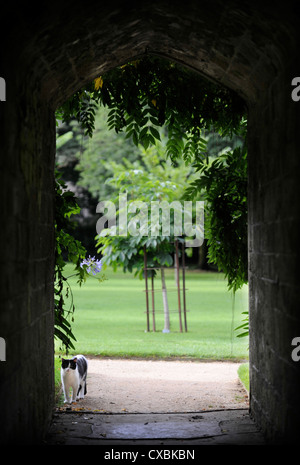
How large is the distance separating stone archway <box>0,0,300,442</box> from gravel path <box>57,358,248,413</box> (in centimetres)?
166

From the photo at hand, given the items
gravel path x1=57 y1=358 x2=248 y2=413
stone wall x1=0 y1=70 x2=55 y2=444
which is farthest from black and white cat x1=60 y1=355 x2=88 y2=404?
stone wall x1=0 y1=70 x2=55 y2=444

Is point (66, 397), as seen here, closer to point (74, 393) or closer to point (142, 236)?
point (74, 393)

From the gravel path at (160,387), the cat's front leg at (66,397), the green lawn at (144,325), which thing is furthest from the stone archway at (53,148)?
the green lawn at (144,325)

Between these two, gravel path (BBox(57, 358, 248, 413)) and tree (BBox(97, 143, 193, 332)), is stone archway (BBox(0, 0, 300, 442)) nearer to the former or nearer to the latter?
gravel path (BBox(57, 358, 248, 413))

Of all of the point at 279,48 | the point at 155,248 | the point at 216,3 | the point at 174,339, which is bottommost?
the point at 174,339

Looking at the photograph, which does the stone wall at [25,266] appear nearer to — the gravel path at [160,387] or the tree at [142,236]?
the gravel path at [160,387]

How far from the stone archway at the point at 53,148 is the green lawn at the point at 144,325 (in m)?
3.59

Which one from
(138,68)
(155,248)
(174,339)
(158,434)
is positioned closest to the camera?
(158,434)

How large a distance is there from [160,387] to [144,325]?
21.5ft

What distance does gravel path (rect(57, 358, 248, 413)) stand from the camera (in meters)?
6.43

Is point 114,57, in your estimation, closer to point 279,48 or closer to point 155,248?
point 279,48

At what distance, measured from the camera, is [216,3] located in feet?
11.7

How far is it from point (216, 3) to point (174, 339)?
349 inches

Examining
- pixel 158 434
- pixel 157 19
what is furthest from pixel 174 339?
pixel 157 19
